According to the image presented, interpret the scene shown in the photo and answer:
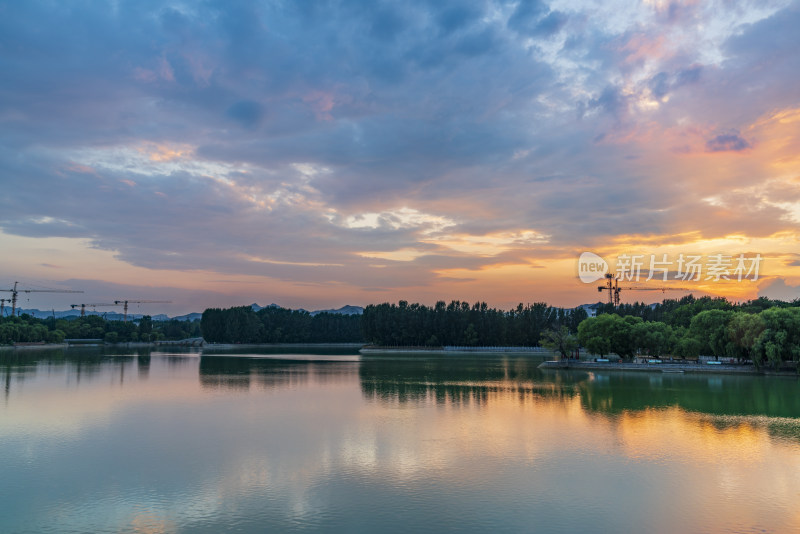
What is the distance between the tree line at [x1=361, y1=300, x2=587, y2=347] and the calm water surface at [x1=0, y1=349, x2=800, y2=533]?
11268cm

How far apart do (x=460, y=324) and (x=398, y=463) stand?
14384 cm

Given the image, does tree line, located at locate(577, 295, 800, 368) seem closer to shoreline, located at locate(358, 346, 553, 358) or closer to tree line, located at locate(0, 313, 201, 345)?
shoreline, located at locate(358, 346, 553, 358)

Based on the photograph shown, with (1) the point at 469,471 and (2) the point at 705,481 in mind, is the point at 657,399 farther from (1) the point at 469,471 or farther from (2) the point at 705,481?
(1) the point at 469,471

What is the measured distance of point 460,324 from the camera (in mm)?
167250

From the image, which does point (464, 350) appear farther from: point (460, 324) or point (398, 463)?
point (398, 463)

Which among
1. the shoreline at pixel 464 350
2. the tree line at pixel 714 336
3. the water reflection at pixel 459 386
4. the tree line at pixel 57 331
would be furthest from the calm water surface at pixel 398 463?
the tree line at pixel 57 331

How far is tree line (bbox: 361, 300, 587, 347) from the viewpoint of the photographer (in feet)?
529

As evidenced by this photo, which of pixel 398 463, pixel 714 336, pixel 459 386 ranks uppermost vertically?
pixel 714 336

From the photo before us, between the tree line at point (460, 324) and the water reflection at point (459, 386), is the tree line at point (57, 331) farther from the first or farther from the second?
the water reflection at point (459, 386)

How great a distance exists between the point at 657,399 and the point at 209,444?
120 ft

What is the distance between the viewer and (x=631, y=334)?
8394 cm

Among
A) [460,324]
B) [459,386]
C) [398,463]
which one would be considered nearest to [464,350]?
[460,324]

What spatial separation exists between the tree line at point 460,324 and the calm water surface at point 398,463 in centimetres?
11268

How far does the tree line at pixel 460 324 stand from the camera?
161 metres
